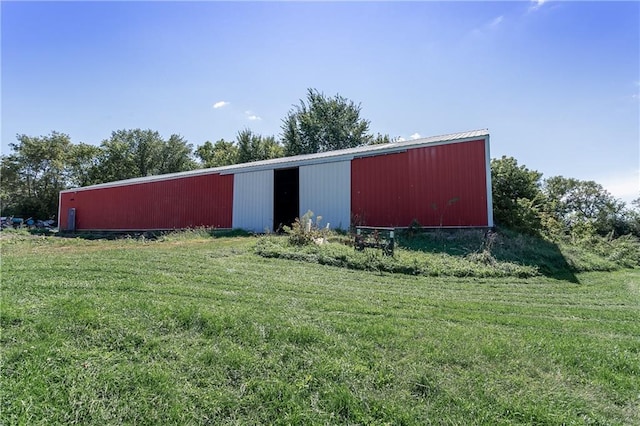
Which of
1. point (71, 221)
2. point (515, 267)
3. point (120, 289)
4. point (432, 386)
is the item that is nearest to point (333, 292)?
point (432, 386)

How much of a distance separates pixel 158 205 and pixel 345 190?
11.1 meters

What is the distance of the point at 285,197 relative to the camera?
622 inches

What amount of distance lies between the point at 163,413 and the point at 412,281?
490cm

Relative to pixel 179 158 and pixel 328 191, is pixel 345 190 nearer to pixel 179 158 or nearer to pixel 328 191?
pixel 328 191

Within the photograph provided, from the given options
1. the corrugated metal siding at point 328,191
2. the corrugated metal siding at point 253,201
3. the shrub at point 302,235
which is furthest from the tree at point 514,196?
the corrugated metal siding at point 253,201

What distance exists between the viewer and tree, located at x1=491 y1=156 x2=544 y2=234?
1199 centimetres

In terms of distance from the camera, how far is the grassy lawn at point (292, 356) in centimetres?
231

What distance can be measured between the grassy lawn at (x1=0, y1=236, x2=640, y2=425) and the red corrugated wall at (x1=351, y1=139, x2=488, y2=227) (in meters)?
6.11

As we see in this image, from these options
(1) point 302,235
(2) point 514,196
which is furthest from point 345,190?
(2) point 514,196

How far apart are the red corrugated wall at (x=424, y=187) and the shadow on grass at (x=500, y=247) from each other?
804mm

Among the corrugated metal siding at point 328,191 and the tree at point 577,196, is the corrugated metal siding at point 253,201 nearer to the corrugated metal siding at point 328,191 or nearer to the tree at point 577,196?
the corrugated metal siding at point 328,191

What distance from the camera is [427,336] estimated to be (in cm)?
336

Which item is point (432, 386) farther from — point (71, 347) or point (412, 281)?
point (412, 281)

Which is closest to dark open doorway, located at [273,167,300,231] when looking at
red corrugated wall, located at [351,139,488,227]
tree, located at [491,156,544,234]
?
red corrugated wall, located at [351,139,488,227]
